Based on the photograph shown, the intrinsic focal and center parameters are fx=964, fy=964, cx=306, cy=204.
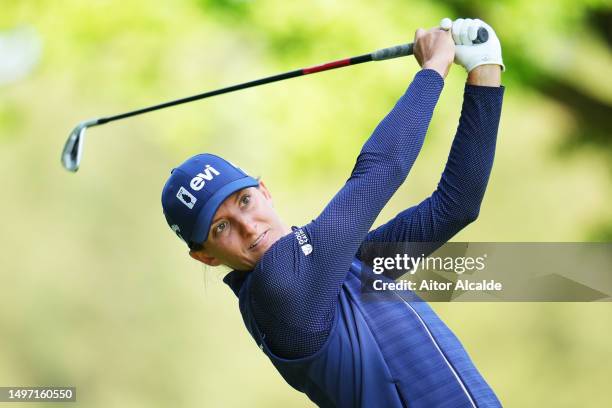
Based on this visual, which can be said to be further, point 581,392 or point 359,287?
point 581,392

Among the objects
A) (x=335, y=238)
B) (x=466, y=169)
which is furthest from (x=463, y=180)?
(x=335, y=238)

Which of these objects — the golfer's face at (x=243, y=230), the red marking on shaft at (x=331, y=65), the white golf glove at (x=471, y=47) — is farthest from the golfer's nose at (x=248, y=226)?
the white golf glove at (x=471, y=47)

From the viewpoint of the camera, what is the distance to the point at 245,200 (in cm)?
189

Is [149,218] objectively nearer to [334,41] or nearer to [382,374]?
[334,41]

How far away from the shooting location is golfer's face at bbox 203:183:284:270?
1864 mm

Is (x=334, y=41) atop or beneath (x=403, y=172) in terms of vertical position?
atop

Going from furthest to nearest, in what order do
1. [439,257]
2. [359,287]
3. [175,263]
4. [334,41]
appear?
[175,263] → [334,41] → [439,257] → [359,287]

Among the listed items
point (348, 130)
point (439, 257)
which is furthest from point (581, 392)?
point (439, 257)

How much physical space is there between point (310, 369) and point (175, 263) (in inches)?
152

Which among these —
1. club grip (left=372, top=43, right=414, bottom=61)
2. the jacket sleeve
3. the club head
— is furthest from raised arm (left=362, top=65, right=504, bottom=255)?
the club head

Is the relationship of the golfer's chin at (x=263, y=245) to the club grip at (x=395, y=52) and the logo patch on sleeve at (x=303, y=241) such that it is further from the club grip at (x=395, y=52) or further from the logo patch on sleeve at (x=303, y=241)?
the club grip at (x=395, y=52)

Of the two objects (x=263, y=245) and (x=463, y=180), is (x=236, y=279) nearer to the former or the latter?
(x=263, y=245)

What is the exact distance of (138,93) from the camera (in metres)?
4.79

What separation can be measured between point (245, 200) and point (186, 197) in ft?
0.38
